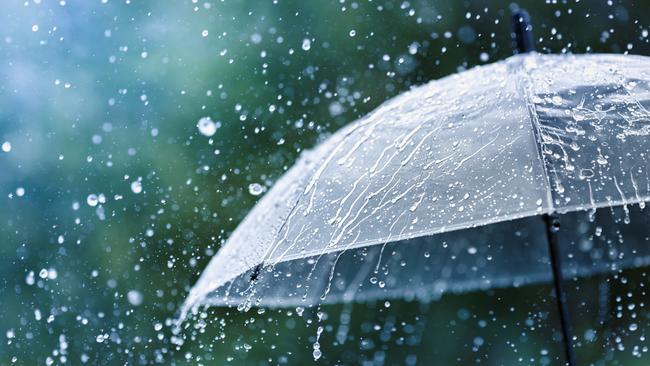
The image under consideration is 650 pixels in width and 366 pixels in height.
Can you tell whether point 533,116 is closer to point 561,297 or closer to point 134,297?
point 561,297

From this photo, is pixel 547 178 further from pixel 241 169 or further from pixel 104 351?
pixel 104 351

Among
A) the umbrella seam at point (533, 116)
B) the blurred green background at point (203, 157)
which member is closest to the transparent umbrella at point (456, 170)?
the umbrella seam at point (533, 116)

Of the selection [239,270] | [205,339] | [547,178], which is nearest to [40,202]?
[205,339]

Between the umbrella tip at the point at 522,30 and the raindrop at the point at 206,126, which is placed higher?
the umbrella tip at the point at 522,30

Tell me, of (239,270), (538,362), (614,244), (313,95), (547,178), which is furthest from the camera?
Result: (313,95)

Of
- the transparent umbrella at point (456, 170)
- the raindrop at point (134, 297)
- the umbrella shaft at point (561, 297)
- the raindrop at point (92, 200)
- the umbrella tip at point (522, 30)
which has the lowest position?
the raindrop at point (134, 297)

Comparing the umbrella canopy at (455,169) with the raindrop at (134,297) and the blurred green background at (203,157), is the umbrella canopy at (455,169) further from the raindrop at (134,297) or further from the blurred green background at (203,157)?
the raindrop at (134,297)

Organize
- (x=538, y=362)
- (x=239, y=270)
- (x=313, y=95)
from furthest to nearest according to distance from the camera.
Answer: (x=313, y=95) < (x=538, y=362) < (x=239, y=270)

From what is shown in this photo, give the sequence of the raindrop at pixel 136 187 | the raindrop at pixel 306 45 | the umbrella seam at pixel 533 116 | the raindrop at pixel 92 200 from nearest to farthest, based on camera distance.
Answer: the umbrella seam at pixel 533 116 → the raindrop at pixel 306 45 → the raindrop at pixel 136 187 → the raindrop at pixel 92 200
